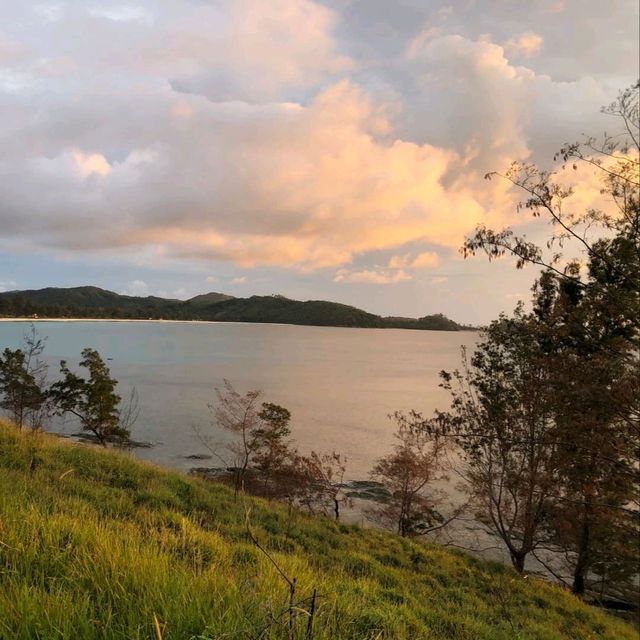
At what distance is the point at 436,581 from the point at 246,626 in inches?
382

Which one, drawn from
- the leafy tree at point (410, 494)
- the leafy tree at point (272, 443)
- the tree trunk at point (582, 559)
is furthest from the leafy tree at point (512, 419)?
the leafy tree at point (272, 443)

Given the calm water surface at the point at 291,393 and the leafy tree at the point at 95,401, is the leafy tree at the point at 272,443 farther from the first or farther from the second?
the leafy tree at the point at 95,401

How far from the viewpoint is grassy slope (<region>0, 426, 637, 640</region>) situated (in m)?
2.83

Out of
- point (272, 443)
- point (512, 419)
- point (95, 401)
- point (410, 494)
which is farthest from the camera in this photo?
point (95, 401)

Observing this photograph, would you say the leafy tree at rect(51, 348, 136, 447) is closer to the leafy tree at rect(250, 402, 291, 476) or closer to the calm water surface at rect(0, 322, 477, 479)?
the calm water surface at rect(0, 322, 477, 479)

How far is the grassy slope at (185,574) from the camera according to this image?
2832 millimetres

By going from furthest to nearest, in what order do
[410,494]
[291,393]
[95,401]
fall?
[291,393]
[95,401]
[410,494]

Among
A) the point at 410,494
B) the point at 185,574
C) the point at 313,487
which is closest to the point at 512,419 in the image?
the point at 410,494

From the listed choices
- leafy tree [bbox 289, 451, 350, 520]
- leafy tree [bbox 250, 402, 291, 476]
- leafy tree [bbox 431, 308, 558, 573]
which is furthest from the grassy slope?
leafy tree [bbox 250, 402, 291, 476]

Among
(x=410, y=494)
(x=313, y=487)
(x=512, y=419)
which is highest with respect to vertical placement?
(x=512, y=419)

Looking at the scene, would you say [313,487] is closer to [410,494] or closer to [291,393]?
[410,494]

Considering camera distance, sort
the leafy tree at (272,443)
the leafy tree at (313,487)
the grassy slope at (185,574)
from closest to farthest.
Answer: the grassy slope at (185,574), the leafy tree at (313,487), the leafy tree at (272,443)

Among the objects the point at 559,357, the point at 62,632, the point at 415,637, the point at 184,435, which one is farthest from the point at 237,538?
the point at 184,435

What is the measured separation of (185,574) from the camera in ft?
11.5
